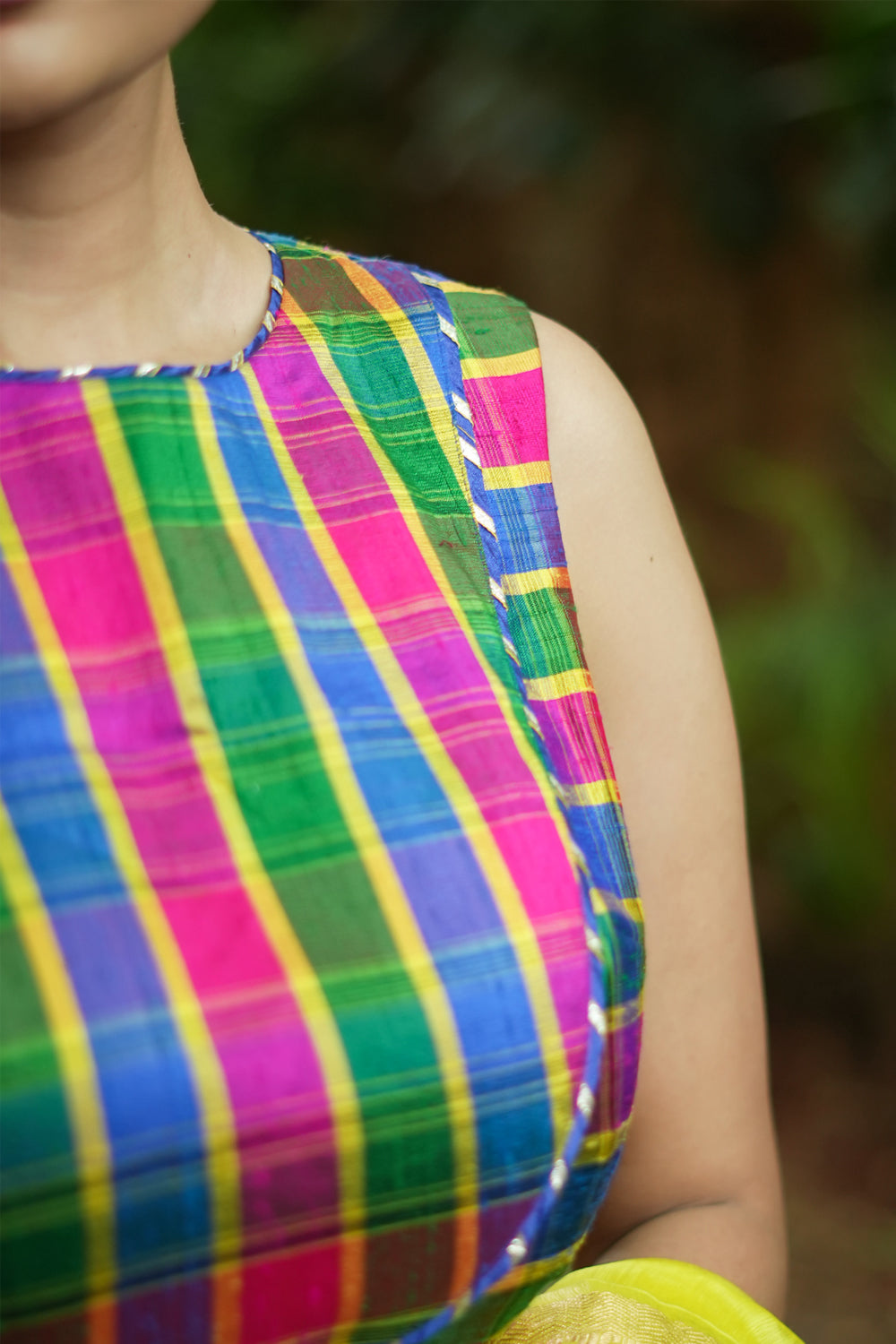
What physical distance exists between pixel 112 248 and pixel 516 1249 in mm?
494

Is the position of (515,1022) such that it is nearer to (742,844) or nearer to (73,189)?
(742,844)

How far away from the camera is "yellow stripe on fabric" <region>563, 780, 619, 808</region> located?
673mm

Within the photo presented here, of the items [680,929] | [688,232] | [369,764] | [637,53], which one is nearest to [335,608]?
[369,764]

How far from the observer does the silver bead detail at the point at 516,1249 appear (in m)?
0.61

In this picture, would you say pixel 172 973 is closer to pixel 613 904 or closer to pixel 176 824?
pixel 176 824

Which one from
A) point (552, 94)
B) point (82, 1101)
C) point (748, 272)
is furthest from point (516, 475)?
point (748, 272)

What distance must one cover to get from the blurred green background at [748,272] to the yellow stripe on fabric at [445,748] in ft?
4.78

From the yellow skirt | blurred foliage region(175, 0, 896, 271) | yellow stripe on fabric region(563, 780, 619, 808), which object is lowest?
the yellow skirt

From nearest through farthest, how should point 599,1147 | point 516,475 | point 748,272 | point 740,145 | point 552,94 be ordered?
point 599,1147 → point 516,475 → point 552,94 → point 740,145 → point 748,272

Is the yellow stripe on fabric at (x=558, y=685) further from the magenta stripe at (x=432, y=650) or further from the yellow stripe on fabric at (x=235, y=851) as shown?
the yellow stripe on fabric at (x=235, y=851)

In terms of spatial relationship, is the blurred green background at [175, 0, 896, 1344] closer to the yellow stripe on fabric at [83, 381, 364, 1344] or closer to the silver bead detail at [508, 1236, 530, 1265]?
the yellow stripe on fabric at [83, 381, 364, 1344]

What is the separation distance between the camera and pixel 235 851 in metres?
0.58

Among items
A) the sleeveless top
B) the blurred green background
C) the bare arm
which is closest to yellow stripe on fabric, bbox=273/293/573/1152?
the sleeveless top

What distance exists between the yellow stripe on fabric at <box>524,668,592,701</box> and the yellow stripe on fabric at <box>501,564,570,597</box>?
0.04 metres
